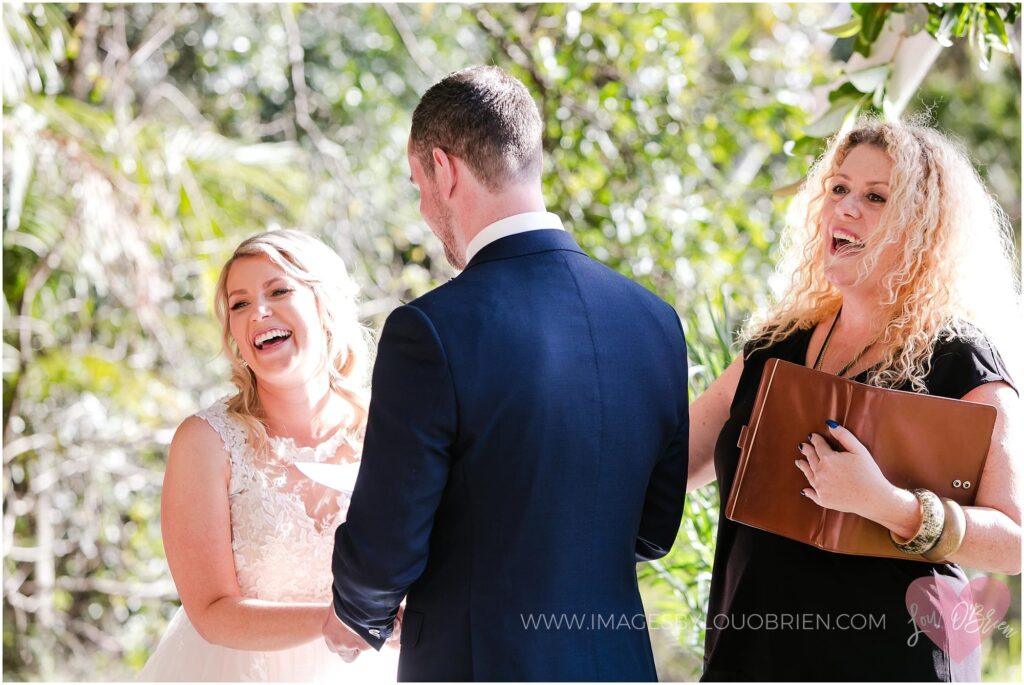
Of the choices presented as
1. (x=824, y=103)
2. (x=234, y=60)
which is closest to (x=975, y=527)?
(x=824, y=103)

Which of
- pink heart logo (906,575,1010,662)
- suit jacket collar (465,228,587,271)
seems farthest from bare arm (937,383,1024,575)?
suit jacket collar (465,228,587,271)

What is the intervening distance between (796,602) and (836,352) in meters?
0.52

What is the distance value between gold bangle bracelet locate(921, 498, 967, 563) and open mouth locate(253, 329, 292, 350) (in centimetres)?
→ 145

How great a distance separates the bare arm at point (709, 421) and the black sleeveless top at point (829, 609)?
0.18m

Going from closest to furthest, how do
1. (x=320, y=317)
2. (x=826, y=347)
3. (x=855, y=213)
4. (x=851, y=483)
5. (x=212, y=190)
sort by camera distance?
(x=851, y=483)
(x=855, y=213)
(x=826, y=347)
(x=320, y=317)
(x=212, y=190)

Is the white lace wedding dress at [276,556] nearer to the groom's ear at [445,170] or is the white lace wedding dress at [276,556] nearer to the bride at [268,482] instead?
the bride at [268,482]

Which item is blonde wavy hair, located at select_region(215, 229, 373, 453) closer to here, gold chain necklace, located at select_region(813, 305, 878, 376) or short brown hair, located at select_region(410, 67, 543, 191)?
short brown hair, located at select_region(410, 67, 543, 191)

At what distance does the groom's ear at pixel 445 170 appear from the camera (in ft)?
5.68

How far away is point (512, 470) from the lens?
1650mm

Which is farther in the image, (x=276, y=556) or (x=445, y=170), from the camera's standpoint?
(x=276, y=556)

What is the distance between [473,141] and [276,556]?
1.14 meters

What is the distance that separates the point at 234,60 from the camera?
6320 millimetres

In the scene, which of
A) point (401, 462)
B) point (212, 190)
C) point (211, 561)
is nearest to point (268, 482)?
point (211, 561)

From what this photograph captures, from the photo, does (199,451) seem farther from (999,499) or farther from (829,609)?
(999,499)
